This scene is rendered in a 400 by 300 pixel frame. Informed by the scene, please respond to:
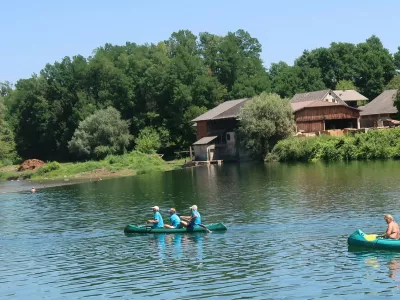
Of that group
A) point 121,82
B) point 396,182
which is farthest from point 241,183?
point 121,82

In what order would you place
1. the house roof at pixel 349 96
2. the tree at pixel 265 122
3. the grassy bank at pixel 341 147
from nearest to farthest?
the grassy bank at pixel 341 147
the tree at pixel 265 122
the house roof at pixel 349 96

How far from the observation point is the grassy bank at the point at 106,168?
10031cm

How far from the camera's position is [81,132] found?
116 m

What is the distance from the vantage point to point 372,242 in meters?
31.2

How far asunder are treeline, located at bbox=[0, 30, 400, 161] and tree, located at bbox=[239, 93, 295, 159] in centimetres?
2134

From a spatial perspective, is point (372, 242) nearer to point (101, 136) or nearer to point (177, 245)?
point (177, 245)

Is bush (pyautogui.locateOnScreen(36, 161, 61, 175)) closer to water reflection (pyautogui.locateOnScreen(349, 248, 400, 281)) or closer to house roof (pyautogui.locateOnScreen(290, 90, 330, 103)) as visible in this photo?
house roof (pyautogui.locateOnScreen(290, 90, 330, 103))

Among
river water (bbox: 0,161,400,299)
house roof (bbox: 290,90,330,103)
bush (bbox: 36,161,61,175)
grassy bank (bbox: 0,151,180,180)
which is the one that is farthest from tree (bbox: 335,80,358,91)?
river water (bbox: 0,161,400,299)

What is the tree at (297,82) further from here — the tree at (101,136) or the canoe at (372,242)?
the canoe at (372,242)

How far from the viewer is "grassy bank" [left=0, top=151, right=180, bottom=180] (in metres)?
100

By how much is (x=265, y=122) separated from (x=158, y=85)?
3232cm

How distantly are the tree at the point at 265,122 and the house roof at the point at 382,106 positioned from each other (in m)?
15.6

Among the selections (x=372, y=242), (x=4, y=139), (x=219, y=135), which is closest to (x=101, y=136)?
(x=4, y=139)

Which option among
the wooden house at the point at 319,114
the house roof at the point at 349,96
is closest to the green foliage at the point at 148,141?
the wooden house at the point at 319,114
